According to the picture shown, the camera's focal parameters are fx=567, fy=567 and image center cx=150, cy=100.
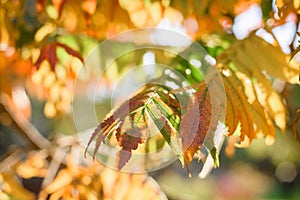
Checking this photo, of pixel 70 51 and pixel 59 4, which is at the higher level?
pixel 59 4

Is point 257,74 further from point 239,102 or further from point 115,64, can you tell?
point 115,64

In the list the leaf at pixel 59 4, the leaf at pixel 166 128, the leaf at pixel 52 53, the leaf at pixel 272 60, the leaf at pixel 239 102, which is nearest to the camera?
the leaf at pixel 166 128

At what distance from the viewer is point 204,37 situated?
1.05m

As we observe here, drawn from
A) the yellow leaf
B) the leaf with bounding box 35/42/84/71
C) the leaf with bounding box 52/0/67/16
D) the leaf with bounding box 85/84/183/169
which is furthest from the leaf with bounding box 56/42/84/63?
the leaf with bounding box 85/84/183/169

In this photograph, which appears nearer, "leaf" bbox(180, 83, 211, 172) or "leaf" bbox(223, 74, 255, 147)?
"leaf" bbox(180, 83, 211, 172)

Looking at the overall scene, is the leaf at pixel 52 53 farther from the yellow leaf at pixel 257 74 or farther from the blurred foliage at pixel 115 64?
the yellow leaf at pixel 257 74

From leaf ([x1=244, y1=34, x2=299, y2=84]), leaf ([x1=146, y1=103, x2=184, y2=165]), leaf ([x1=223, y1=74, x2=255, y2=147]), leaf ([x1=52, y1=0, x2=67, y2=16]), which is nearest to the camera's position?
leaf ([x1=146, y1=103, x2=184, y2=165])

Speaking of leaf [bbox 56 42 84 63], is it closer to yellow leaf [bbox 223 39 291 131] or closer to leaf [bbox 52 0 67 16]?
leaf [bbox 52 0 67 16]

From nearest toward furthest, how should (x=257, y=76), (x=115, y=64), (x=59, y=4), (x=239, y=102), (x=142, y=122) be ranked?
1. (x=142, y=122)
2. (x=239, y=102)
3. (x=257, y=76)
4. (x=59, y=4)
5. (x=115, y=64)

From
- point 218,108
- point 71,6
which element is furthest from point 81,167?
point 218,108

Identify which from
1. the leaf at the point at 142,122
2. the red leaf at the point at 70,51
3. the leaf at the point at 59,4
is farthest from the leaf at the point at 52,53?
the leaf at the point at 142,122

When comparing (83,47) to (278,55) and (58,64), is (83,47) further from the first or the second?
(278,55)

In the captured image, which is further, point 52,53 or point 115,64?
point 115,64

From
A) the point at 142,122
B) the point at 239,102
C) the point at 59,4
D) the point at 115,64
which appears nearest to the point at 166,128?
the point at 142,122
